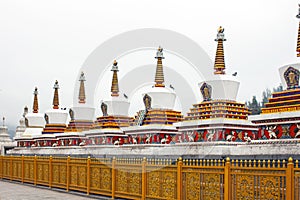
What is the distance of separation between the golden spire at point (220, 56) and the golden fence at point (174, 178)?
5277mm

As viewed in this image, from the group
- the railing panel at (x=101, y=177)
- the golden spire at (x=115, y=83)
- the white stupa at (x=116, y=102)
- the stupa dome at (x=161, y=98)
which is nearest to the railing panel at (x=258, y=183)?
the railing panel at (x=101, y=177)

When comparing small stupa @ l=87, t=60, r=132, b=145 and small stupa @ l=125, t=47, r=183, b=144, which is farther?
small stupa @ l=87, t=60, r=132, b=145

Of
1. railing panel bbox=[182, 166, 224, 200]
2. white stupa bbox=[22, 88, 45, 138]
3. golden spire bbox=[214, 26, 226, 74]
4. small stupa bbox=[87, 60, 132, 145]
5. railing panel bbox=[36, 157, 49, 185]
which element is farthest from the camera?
white stupa bbox=[22, 88, 45, 138]

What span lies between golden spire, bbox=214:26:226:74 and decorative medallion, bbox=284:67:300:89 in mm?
3859

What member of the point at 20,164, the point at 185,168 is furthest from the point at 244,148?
the point at 20,164

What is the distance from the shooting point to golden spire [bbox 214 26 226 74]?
18.5 m

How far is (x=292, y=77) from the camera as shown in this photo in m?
14.8

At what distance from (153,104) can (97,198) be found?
293 inches

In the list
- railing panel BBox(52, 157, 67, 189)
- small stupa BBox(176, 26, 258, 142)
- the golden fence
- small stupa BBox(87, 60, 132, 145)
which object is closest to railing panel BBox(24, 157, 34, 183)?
the golden fence

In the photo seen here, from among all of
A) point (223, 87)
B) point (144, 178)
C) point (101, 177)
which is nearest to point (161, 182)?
point (144, 178)

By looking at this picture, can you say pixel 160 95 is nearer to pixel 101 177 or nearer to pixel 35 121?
pixel 101 177

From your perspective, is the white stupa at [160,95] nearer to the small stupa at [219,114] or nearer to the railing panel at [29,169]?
the small stupa at [219,114]

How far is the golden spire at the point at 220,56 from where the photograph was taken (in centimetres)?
1845

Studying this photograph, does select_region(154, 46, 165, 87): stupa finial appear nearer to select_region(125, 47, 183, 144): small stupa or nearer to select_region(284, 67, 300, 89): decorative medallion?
select_region(125, 47, 183, 144): small stupa
